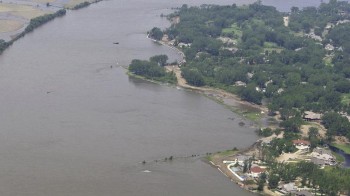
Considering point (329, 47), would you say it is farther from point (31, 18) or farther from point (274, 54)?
point (31, 18)

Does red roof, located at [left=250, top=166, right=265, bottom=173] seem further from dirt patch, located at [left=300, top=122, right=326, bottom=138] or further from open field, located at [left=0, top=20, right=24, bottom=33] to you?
open field, located at [left=0, top=20, right=24, bottom=33]

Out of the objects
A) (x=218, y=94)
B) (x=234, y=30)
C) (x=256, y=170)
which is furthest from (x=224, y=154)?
(x=234, y=30)

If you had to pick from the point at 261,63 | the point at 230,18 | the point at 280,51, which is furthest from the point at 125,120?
the point at 230,18

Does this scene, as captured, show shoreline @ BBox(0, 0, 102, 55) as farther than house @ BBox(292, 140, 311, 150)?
Yes

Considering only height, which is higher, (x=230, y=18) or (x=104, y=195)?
(x=230, y=18)

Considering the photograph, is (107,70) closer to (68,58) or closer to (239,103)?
(68,58)

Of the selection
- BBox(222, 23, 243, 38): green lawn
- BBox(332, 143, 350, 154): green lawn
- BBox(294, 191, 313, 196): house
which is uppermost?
BBox(222, 23, 243, 38): green lawn

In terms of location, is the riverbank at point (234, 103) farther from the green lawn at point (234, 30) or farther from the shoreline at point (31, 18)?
the green lawn at point (234, 30)

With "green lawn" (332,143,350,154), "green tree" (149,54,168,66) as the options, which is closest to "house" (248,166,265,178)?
"green lawn" (332,143,350,154)
